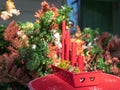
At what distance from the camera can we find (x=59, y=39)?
303 centimetres

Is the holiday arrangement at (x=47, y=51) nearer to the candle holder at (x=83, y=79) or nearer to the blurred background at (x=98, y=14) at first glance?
the candle holder at (x=83, y=79)

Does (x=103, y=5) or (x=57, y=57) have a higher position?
(x=103, y=5)

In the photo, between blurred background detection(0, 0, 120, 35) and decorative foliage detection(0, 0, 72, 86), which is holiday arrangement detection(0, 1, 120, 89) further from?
blurred background detection(0, 0, 120, 35)

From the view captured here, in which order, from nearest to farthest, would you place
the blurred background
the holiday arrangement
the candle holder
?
the candle holder < the holiday arrangement < the blurred background

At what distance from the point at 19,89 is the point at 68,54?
1.72 ft

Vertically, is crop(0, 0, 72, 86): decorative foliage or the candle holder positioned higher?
crop(0, 0, 72, 86): decorative foliage

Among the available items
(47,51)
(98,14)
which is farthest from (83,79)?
(98,14)

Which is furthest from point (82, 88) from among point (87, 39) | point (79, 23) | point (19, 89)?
point (79, 23)

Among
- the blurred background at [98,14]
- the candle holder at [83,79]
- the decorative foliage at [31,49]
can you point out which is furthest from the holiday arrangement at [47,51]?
the blurred background at [98,14]

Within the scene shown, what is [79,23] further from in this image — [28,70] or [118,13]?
[28,70]

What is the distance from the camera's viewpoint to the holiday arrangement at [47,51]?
281 cm

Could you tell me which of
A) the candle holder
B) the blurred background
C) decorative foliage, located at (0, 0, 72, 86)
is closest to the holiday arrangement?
decorative foliage, located at (0, 0, 72, 86)

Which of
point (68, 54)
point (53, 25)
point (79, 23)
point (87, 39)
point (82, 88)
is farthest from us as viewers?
point (79, 23)

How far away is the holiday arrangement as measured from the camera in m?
2.81
